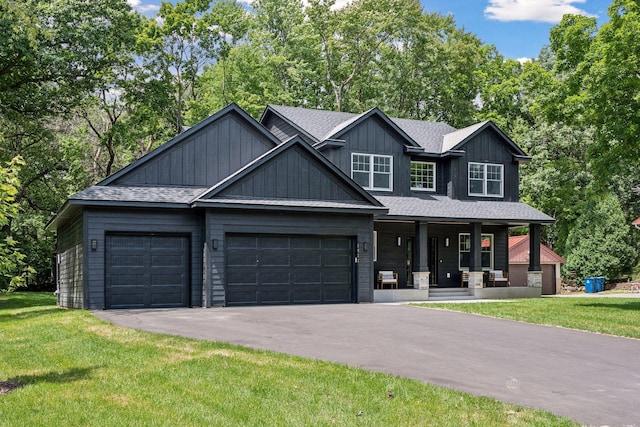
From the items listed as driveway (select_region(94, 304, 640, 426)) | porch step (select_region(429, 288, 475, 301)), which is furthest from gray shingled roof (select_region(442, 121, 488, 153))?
driveway (select_region(94, 304, 640, 426))

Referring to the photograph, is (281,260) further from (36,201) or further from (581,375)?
(36,201)

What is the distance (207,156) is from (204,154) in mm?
114

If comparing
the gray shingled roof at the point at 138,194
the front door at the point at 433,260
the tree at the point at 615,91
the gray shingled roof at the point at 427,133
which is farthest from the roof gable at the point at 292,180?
the tree at the point at 615,91

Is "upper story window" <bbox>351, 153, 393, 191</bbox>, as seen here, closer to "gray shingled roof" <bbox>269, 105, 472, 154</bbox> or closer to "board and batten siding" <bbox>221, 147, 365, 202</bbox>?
"gray shingled roof" <bbox>269, 105, 472, 154</bbox>

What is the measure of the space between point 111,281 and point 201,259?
265 centimetres

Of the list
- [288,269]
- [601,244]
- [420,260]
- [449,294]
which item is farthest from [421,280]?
[601,244]

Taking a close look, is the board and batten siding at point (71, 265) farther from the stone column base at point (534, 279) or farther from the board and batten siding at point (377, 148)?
the stone column base at point (534, 279)

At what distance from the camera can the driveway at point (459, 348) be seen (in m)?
7.50

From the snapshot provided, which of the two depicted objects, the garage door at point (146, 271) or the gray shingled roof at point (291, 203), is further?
the gray shingled roof at point (291, 203)

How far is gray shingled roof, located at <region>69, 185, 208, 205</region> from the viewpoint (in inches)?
712

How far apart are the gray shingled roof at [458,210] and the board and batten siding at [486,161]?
0.46m

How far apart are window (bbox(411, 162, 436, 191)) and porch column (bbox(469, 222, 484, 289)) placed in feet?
8.80

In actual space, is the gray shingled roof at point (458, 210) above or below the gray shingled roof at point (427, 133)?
below

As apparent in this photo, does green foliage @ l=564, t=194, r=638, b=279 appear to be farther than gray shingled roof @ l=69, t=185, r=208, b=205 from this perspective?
Yes
